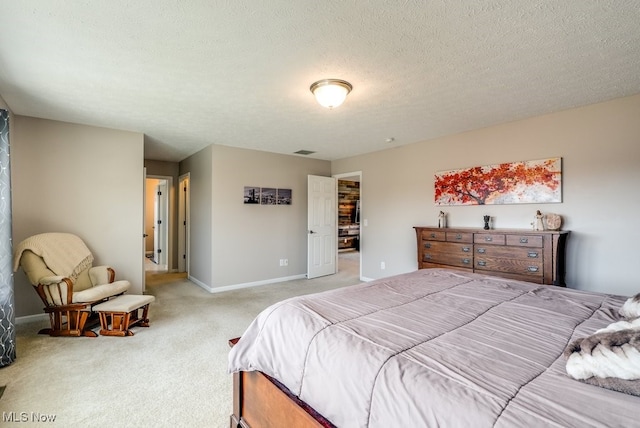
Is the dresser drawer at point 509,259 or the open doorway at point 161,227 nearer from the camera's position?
the dresser drawer at point 509,259

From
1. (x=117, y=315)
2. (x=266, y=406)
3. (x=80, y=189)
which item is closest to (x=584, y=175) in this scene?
(x=266, y=406)

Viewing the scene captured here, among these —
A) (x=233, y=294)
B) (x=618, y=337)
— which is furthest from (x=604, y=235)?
(x=233, y=294)

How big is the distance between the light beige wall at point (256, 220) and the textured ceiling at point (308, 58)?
141cm

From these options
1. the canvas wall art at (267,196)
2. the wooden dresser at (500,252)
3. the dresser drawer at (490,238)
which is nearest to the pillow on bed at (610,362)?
the wooden dresser at (500,252)

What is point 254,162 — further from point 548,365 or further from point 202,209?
point 548,365

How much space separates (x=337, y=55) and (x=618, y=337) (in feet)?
6.82

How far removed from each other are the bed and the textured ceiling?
1610 millimetres

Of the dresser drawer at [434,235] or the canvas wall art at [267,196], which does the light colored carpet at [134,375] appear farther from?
the dresser drawer at [434,235]

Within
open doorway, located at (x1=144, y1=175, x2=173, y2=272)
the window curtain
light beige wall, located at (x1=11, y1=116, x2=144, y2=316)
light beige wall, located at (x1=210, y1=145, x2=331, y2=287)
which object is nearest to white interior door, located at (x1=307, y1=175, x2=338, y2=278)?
light beige wall, located at (x1=210, y1=145, x2=331, y2=287)

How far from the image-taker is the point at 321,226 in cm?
588

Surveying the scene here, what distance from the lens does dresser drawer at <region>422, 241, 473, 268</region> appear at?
11.8 feet

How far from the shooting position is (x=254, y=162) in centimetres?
514

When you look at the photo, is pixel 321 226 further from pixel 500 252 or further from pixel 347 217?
pixel 347 217

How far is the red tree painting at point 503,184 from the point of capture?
3.34 meters
